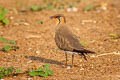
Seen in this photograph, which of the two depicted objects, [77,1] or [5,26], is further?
[77,1]

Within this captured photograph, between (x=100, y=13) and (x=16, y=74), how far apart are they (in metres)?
6.04

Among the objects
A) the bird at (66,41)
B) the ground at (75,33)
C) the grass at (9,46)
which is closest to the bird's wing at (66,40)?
the bird at (66,41)

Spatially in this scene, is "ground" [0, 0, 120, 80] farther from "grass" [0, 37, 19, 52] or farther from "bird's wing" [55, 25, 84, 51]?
"bird's wing" [55, 25, 84, 51]

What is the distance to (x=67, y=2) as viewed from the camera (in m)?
12.2

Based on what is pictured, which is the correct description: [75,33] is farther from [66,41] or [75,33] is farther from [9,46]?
[66,41]

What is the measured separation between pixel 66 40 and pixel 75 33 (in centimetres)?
→ 278

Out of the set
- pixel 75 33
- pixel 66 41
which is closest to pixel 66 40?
pixel 66 41

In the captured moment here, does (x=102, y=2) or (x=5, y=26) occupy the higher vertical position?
(x=102, y=2)

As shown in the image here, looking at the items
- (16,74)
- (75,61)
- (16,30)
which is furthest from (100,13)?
(16,74)

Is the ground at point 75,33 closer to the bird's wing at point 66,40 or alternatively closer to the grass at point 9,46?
the grass at point 9,46

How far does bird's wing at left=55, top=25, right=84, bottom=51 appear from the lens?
5812mm

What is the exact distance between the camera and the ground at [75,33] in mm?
5773

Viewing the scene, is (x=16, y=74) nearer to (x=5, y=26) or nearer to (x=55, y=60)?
(x=55, y=60)

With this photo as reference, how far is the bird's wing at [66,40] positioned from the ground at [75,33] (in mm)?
422
